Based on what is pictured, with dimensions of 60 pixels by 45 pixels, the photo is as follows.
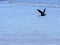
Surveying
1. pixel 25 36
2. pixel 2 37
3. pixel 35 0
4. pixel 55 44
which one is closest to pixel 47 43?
pixel 55 44

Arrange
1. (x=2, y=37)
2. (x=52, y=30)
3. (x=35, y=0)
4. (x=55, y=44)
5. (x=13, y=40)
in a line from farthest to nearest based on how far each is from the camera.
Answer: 1. (x=35, y=0)
2. (x=52, y=30)
3. (x=2, y=37)
4. (x=13, y=40)
5. (x=55, y=44)

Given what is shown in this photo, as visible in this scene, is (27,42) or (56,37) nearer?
(27,42)

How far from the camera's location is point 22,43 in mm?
2191

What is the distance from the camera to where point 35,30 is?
2859mm

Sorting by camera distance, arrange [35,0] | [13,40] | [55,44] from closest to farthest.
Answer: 1. [55,44]
2. [13,40]
3. [35,0]

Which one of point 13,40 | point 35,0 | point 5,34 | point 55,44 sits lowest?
point 55,44

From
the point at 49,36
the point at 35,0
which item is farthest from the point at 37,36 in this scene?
the point at 35,0

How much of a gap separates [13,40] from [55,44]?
0.54m

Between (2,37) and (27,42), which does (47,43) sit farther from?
(2,37)

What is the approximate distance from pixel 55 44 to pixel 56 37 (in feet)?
1.05

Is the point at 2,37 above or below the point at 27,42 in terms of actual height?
above

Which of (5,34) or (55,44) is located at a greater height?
(5,34)

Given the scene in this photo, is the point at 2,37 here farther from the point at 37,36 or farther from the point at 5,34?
the point at 37,36

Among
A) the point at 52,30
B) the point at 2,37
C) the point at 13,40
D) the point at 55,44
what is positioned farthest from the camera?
the point at 52,30
